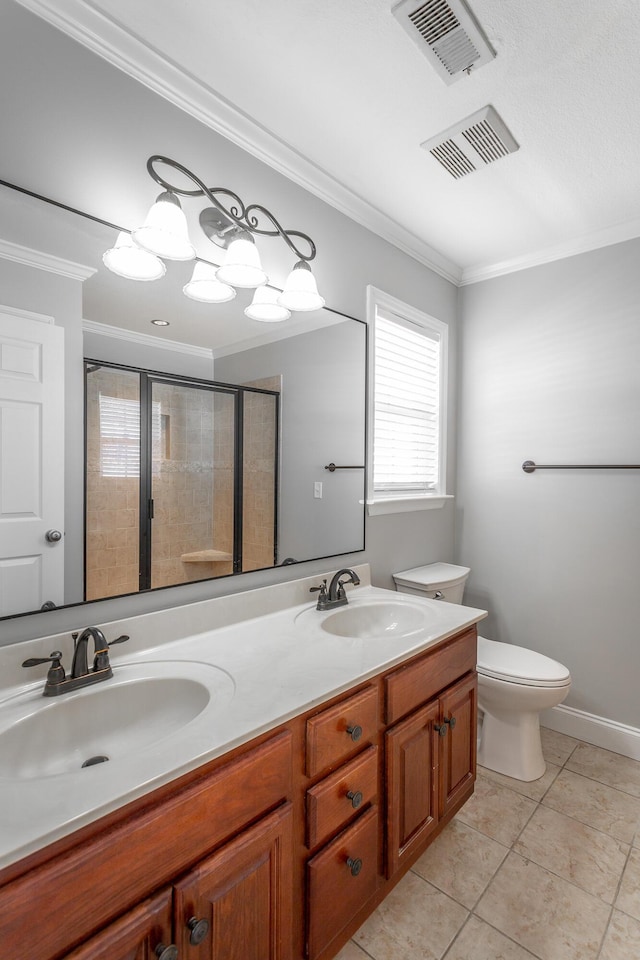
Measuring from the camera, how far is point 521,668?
205cm

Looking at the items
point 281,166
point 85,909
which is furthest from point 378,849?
point 281,166

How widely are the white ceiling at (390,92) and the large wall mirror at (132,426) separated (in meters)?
0.53

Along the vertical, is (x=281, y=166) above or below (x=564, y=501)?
above

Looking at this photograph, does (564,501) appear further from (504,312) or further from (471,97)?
(471,97)

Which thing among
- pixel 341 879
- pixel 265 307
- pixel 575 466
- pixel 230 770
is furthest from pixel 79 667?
pixel 575 466

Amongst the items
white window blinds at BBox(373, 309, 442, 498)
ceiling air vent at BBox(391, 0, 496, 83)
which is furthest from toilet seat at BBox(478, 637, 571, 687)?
ceiling air vent at BBox(391, 0, 496, 83)

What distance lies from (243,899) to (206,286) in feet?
5.08

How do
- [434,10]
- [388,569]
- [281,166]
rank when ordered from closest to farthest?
[434,10] < [281,166] < [388,569]

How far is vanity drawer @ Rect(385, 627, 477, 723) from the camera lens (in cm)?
136

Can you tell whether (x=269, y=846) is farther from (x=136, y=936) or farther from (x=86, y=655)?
(x=86, y=655)

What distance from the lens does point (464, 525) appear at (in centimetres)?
280

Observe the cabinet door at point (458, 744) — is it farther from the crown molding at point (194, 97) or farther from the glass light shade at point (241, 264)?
the crown molding at point (194, 97)

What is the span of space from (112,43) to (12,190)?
529mm

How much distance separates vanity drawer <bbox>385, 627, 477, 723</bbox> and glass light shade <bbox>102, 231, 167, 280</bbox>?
4.36ft
